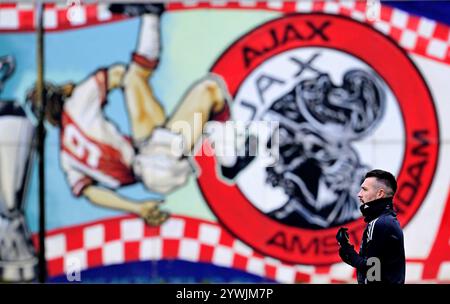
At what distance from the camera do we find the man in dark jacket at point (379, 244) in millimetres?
3764

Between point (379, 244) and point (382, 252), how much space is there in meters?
0.03

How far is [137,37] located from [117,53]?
0.15 metres

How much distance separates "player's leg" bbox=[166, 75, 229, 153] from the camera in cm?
561

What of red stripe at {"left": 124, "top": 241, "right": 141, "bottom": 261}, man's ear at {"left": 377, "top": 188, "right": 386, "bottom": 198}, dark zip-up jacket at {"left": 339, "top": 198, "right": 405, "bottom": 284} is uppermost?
man's ear at {"left": 377, "top": 188, "right": 386, "bottom": 198}

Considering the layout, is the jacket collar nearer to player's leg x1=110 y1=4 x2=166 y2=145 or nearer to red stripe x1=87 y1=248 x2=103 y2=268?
player's leg x1=110 y1=4 x2=166 y2=145

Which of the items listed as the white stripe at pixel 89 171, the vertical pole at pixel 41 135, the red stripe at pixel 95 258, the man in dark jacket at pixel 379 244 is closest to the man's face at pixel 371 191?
the man in dark jacket at pixel 379 244

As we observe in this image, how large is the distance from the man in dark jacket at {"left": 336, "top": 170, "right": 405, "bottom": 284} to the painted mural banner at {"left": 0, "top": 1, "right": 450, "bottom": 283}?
66.2 inches

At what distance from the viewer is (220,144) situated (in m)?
5.56

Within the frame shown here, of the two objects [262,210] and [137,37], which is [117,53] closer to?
[137,37]

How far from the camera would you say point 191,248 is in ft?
18.5

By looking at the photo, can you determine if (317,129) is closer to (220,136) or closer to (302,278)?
(220,136)

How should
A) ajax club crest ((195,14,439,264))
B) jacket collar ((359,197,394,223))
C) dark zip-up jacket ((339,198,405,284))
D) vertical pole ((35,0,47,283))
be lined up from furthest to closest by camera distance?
vertical pole ((35,0,47,283)) < ajax club crest ((195,14,439,264)) < jacket collar ((359,197,394,223)) < dark zip-up jacket ((339,198,405,284))

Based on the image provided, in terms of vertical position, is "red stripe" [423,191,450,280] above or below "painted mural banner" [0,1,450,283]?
below

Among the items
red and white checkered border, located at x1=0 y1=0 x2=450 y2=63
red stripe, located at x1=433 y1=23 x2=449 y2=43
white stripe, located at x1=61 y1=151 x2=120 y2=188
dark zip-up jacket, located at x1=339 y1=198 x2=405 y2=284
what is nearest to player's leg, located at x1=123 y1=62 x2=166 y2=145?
white stripe, located at x1=61 y1=151 x2=120 y2=188
